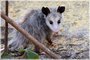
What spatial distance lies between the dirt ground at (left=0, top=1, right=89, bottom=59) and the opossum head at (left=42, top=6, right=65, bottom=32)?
26 mm

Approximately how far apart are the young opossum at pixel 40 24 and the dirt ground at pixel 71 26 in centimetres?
3

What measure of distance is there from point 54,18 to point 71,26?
0.35ft

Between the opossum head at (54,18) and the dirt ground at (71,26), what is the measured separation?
26mm

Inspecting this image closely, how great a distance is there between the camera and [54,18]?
1271 millimetres

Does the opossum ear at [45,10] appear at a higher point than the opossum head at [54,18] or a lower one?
higher

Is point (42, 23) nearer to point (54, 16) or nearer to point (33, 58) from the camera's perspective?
point (54, 16)

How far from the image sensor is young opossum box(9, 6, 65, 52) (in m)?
1.20

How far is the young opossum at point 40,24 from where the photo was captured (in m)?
1.20

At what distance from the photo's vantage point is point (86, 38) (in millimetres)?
1198

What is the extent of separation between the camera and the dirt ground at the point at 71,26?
1.16 m

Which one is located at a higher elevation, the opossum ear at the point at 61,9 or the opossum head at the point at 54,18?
the opossum ear at the point at 61,9

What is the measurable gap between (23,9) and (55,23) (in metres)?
0.18

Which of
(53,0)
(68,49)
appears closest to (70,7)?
(53,0)

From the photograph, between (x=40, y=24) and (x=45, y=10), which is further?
(x=40, y=24)
